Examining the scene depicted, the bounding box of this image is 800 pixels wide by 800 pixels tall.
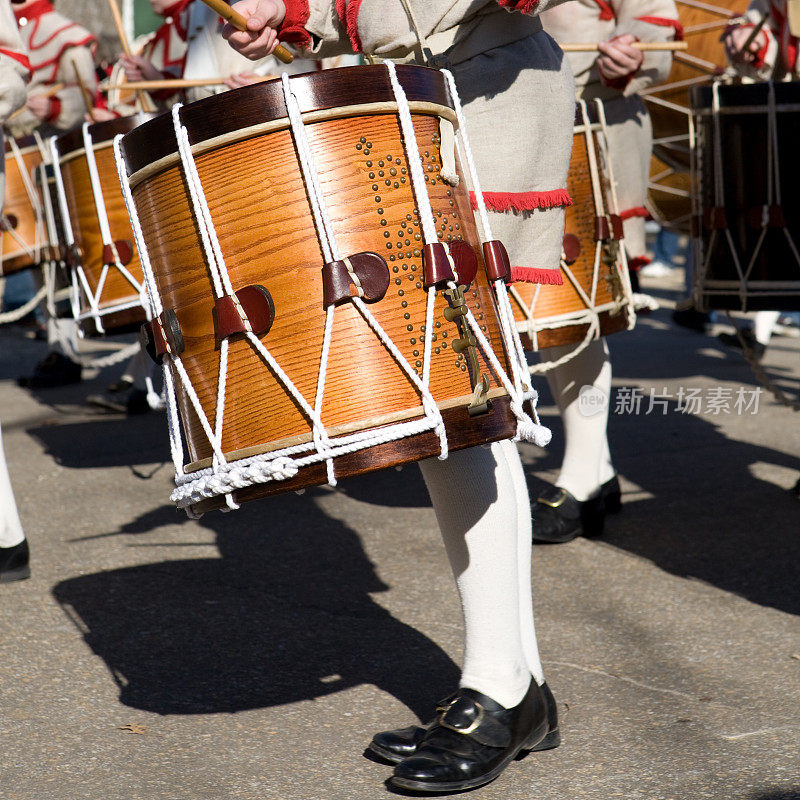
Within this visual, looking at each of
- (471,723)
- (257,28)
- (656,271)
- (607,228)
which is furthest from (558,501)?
(656,271)

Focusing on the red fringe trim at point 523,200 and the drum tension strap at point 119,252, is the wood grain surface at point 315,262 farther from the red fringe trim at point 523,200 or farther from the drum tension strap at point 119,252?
the drum tension strap at point 119,252

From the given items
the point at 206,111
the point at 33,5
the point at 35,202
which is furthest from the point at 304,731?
the point at 33,5

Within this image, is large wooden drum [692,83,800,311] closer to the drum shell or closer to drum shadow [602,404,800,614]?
the drum shell

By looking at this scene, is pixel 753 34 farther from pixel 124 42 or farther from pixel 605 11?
pixel 124 42

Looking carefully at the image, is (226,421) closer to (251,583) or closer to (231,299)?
(231,299)

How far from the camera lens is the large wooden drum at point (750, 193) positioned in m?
3.10

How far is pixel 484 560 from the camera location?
1.96 metres

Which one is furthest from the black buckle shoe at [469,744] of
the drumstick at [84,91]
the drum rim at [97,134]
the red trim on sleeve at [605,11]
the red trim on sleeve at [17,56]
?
the drumstick at [84,91]

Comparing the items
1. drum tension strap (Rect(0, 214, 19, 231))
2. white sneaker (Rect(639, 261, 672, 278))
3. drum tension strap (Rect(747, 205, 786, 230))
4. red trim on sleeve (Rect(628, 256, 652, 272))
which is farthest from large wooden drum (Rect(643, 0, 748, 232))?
white sneaker (Rect(639, 261, 672, 278))

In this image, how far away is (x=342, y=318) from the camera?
1725mm

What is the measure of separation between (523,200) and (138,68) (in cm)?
284

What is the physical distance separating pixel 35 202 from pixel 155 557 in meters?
2.21

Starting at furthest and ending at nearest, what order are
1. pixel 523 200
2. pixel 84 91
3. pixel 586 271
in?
pixel 84 91
pixel 586 271
pixel 523 200

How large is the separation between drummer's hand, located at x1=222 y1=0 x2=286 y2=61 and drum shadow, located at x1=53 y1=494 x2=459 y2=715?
1.23 m
